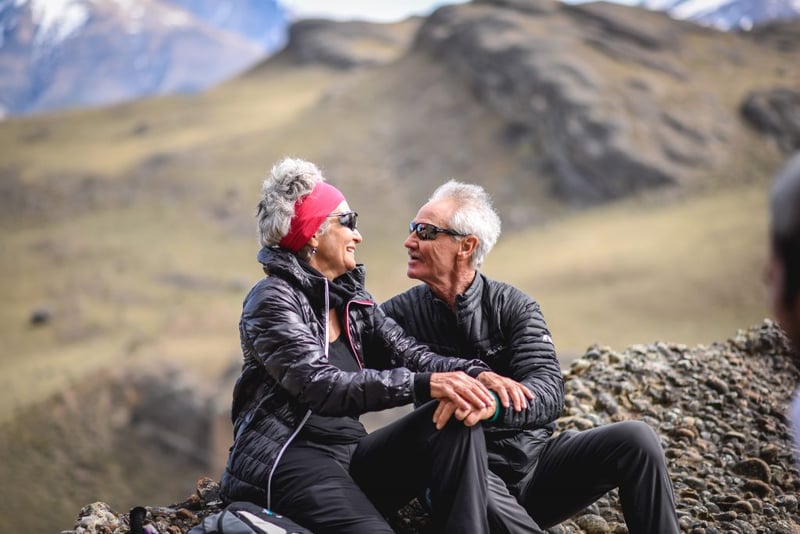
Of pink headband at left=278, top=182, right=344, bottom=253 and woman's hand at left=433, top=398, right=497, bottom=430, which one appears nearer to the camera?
woman's hand at left=433, top=398, right=497, bottom=430

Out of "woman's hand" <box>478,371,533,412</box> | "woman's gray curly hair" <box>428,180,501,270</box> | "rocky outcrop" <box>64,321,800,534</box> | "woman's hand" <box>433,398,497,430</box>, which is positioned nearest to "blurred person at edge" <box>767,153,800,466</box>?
"woman's hand" <box>433,398,497,430</box>

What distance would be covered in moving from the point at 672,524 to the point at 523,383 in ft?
2.90

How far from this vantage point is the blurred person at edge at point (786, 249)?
151 cm

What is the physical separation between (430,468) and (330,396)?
1.77 ft

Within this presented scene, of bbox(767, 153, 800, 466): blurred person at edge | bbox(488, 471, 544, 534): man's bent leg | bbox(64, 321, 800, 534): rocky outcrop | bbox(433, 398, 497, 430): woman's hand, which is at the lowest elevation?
bbox(64, 321, 800, 534): rocky outcrop

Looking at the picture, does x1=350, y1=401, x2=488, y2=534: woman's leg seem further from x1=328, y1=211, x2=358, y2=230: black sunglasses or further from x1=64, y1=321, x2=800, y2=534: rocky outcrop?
x1=328, y1=211, x2=358, y2=230: black sunglasses

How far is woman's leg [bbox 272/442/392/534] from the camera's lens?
3.24 meters

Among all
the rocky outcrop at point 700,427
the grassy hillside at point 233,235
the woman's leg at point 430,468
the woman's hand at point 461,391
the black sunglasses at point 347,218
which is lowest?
the grassy hillside at point 233,235

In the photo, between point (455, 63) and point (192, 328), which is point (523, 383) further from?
point (455, 63)

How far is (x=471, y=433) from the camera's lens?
3.27 metres

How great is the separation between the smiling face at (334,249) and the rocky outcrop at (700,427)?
1429 mm

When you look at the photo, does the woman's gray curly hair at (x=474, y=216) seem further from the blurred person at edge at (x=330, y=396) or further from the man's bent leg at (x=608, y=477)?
the man's bent leg at (x=608, y=477)

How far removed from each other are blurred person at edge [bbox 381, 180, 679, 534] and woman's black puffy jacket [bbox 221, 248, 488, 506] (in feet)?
1.01

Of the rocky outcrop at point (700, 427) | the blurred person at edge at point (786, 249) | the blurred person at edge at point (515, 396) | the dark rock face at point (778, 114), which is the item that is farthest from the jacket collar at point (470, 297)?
the dark rock face at point (778, 114)
